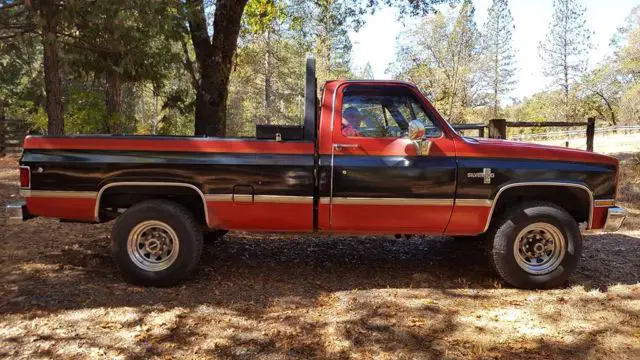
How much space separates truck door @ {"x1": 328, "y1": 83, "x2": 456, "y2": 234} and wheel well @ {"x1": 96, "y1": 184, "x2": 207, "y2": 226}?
1289 millimetres

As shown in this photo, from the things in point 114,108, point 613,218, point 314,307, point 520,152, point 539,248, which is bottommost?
point 314,307

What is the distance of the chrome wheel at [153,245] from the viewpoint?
453 cm

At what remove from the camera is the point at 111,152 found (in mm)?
4516

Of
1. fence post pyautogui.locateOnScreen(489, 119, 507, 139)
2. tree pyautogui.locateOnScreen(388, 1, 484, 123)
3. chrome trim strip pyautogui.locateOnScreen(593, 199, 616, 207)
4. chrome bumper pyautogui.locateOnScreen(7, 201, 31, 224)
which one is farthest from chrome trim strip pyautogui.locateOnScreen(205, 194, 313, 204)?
tree pyautogui.locateOnScreen(388, 1, 484, 123)

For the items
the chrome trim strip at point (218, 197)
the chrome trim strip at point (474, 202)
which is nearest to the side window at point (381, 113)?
the chrome trim strip at point (474, 202)

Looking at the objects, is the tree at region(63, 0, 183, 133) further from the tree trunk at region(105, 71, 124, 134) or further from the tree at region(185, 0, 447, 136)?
the tree trunk at region(105, 71, 124, 134)

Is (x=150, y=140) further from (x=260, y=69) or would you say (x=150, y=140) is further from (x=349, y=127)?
(x=260, y=69)

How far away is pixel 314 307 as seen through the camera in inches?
162

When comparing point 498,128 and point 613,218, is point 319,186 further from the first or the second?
point 498,128

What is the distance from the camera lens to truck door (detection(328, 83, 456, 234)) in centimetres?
455

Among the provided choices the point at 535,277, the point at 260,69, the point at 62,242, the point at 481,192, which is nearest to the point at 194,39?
the point at 62,242

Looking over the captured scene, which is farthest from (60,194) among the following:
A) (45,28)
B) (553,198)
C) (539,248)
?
(553,198)

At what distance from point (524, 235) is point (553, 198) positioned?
1.86ft

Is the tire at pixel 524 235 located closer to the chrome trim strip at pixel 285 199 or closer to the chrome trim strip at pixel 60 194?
the chrome trim strip at pixel 285 199
